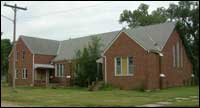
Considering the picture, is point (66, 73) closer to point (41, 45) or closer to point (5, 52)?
point (41, 45)

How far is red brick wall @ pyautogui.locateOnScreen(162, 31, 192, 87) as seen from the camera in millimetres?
41344

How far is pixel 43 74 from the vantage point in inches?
2299

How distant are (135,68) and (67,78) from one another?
50.3ft

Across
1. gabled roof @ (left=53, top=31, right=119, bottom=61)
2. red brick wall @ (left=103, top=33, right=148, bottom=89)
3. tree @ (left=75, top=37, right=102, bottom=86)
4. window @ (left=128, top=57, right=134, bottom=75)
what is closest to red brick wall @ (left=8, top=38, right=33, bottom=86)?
gabled roof @ (left=53, top=31, right=119, bottom=61)

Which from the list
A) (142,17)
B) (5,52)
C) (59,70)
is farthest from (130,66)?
(5,52)

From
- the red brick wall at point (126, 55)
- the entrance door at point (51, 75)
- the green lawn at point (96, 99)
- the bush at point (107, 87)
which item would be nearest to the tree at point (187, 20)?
the red brick wall at point (126, 55)

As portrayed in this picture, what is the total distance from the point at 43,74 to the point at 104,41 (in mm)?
11378

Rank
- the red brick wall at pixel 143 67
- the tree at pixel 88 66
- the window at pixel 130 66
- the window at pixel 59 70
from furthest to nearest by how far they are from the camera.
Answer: the window at pixel 59 70
the tree at pixel 88 66
the window at pixel 130 66
the red brick wall at pixel 143 67

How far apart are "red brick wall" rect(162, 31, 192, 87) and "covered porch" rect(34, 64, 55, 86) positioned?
19.6m

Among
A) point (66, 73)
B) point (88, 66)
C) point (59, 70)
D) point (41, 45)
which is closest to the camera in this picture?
point (88, 66)

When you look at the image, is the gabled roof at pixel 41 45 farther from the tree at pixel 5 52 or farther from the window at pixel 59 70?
the tree at pixel 5 52

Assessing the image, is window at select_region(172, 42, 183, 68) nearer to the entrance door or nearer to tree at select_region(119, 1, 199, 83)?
tree at select_region(119, 1, 199, 83)

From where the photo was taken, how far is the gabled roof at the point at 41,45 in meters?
57.8

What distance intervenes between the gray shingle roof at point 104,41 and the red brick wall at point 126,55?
2.17 ft
